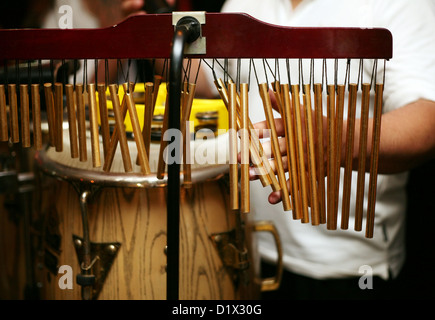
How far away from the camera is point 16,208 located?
149cm

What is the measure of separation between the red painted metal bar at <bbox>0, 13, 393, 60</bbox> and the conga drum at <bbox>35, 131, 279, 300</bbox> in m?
0.33

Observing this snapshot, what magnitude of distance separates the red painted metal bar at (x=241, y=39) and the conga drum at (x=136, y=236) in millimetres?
333

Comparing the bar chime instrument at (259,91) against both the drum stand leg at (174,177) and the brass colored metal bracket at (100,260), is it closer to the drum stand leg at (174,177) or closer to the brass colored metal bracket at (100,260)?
the drum stand leg at (174,177)

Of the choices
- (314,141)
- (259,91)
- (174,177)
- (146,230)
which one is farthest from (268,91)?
(146,230)

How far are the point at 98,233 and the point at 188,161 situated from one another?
0.34 meters

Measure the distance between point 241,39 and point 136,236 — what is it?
50cm

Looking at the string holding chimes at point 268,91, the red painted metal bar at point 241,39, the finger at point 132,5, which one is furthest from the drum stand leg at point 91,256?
the finger at point 132,5

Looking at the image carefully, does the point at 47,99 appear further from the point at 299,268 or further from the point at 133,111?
the point at 299,268

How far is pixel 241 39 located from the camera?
2.42 feet

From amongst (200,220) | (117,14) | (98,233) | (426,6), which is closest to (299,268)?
(200,220)

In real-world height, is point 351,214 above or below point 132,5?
below

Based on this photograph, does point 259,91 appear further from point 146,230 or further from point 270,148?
point 146,230

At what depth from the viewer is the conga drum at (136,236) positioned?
40.1 inches

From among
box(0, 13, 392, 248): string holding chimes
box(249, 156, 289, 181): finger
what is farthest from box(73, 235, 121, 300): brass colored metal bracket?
box(249, 156, 289, 181): finger
